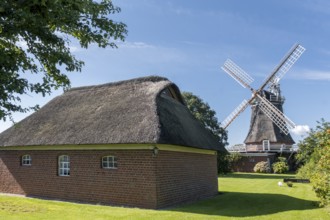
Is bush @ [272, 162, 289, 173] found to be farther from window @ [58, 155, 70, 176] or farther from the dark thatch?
window @ [58, 155, 70, 176]

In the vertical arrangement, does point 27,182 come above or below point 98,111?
below

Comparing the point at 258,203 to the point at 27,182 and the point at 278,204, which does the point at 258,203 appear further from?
the point at 27,182

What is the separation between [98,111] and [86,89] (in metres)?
3.89

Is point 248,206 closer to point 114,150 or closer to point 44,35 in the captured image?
point 114,150

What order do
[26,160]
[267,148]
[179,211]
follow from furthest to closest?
[267,148] < [26,160] < [179,211]

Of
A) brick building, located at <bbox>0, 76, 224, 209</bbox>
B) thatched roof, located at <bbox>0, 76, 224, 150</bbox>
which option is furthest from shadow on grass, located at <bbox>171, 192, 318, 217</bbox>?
thatched roof, located at <bbox>0, 76, 224, 150</bbox>

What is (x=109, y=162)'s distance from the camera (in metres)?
14.1

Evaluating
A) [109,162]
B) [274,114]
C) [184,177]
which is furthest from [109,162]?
[274,114]

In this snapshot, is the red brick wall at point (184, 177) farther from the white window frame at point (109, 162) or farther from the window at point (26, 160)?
the window at point (26, 160)

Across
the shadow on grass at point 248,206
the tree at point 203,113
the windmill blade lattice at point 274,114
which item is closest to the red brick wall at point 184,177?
the shadow on grass at point 248,206

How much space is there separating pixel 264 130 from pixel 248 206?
31412mm

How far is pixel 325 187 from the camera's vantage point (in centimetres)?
1094

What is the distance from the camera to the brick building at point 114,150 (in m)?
13.1

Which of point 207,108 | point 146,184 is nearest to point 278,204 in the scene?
point 146,184
